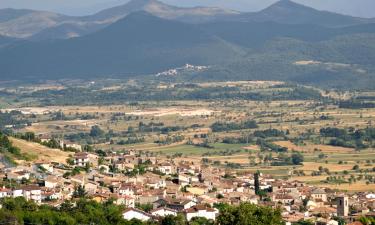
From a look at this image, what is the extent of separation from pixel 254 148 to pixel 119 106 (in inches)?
2560

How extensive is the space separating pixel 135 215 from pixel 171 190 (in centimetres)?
1241

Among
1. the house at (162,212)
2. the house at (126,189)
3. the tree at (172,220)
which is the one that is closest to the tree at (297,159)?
the house at (126,189)

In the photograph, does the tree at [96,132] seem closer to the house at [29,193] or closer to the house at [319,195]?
the house at [319,195]

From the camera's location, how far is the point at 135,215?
57375mm

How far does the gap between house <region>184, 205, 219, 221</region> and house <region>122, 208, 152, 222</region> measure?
2155 mm

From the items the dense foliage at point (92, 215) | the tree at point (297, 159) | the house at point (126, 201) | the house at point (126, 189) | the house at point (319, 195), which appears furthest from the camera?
the tree at point (297, 159)

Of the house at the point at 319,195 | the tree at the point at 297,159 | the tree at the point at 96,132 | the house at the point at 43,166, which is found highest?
the house at the point at 43,166

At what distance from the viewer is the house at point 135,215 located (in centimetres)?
5644

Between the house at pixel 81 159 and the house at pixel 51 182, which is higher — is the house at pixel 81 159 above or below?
below

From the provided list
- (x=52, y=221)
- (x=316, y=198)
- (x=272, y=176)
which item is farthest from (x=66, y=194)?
(x=272, y=176)

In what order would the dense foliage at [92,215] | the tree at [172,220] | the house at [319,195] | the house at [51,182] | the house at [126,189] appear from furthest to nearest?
the house at [319,195] → the house at [126,189] → the house at [51,182] → the tree at [172,220] → the dense foliage at [92,215]

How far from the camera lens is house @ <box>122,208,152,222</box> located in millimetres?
56438

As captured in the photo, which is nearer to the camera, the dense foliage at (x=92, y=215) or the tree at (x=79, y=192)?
the dense foliage at (x=92, y=215)

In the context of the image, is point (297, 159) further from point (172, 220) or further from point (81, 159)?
point (172, 220)
